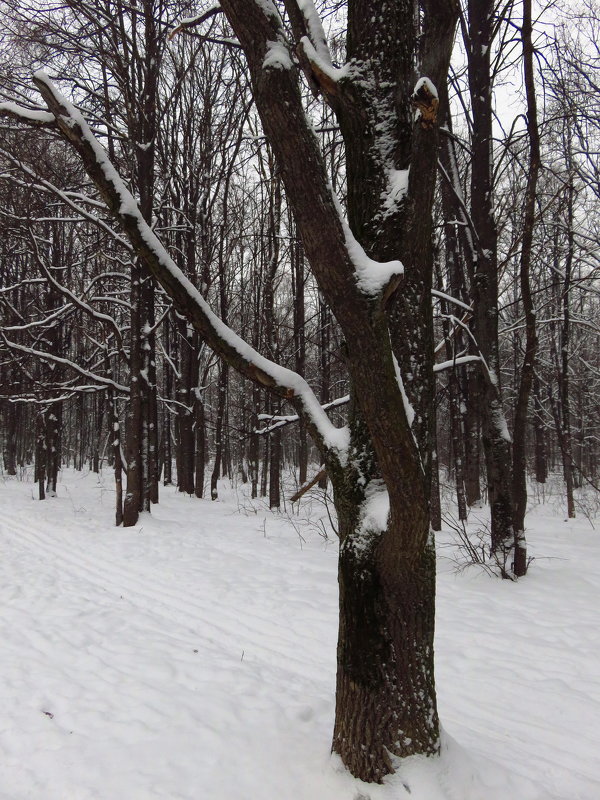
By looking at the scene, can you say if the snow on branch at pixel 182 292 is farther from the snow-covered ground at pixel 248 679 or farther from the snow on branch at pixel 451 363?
the snow on branch at pixel 451 363

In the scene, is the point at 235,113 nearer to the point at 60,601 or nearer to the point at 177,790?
the point at 60,601

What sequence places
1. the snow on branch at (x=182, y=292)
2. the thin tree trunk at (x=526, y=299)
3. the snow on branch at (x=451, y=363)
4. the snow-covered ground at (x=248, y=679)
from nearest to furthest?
the snow on branch at (x=182, y=292) < the snow-covered ground at (x=248, y=679) < the thin tree trunk at (x=526, y=299) < the snow on branch at (x=451, y=363)

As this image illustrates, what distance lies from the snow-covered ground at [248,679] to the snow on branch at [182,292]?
1.65 metres

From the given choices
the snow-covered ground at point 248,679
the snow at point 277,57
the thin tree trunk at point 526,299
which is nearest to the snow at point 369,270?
the snow at point 277,57

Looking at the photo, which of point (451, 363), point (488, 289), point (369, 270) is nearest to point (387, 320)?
point (369, 270)

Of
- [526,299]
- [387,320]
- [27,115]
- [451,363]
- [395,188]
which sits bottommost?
[387,320]

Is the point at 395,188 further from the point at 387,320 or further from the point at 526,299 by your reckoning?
the point at 526,299

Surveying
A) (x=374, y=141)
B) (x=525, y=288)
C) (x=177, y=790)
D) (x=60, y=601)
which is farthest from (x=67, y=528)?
(x=374, y=141)

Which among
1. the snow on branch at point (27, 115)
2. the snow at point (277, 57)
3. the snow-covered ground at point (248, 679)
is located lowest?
the snow-covered ground at point (248, 679)

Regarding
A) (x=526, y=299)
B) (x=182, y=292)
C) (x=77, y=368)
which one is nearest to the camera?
(x=182, y=292)

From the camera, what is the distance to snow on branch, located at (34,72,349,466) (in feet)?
7.74

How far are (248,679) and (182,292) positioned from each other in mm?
2872

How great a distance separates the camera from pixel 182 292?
2350 millimetres

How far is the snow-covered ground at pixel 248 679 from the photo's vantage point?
2.55 meters
